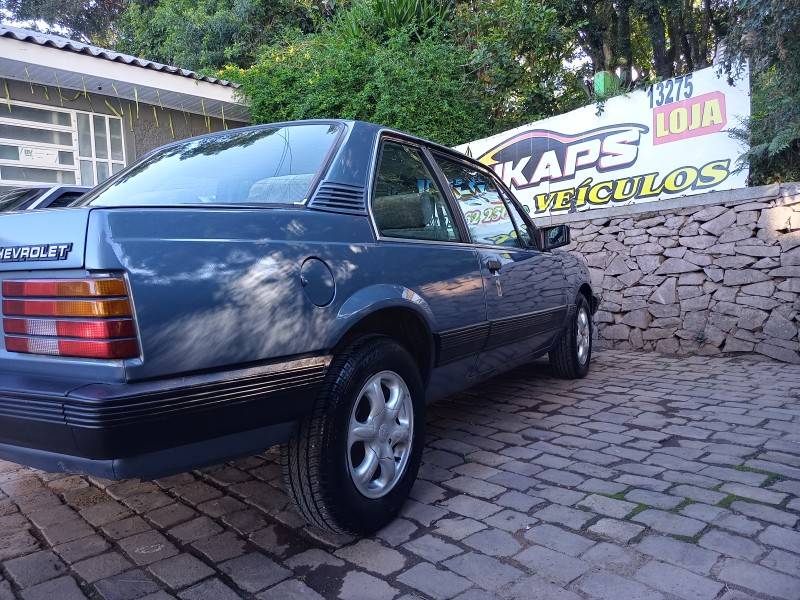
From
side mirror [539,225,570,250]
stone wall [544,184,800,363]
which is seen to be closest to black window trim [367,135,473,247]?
side mirror [539,225,570,250]

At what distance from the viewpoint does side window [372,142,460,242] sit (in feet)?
9.08

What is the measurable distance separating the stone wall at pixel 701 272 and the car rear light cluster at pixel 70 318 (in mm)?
5763

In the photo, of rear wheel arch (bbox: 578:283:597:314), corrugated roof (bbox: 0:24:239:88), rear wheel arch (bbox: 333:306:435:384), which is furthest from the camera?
corrugated roof (bbox: 0:24:239:88)

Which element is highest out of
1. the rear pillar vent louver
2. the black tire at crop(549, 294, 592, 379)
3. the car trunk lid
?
the rear pillar vent louver

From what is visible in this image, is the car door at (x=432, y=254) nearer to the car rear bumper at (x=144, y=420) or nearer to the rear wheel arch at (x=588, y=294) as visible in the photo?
the car rear bumper at (x=144, y=420)

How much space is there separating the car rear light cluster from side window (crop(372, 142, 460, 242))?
120 centimetres

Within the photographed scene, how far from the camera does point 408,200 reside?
3.00 meters

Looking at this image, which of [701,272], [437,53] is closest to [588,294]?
[701,272]

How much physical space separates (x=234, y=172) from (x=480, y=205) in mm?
1673

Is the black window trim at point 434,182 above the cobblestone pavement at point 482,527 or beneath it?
above

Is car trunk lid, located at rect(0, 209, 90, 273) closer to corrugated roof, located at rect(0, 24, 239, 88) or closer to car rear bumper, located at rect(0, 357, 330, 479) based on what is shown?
car rear bumper, located at rect(0, 357, 330, 479)

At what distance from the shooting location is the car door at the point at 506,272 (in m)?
3.46

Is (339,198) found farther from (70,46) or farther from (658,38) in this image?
(658,38)

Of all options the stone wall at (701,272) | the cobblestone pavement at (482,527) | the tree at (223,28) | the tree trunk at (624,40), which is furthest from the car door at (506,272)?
the tree at (223,28)
